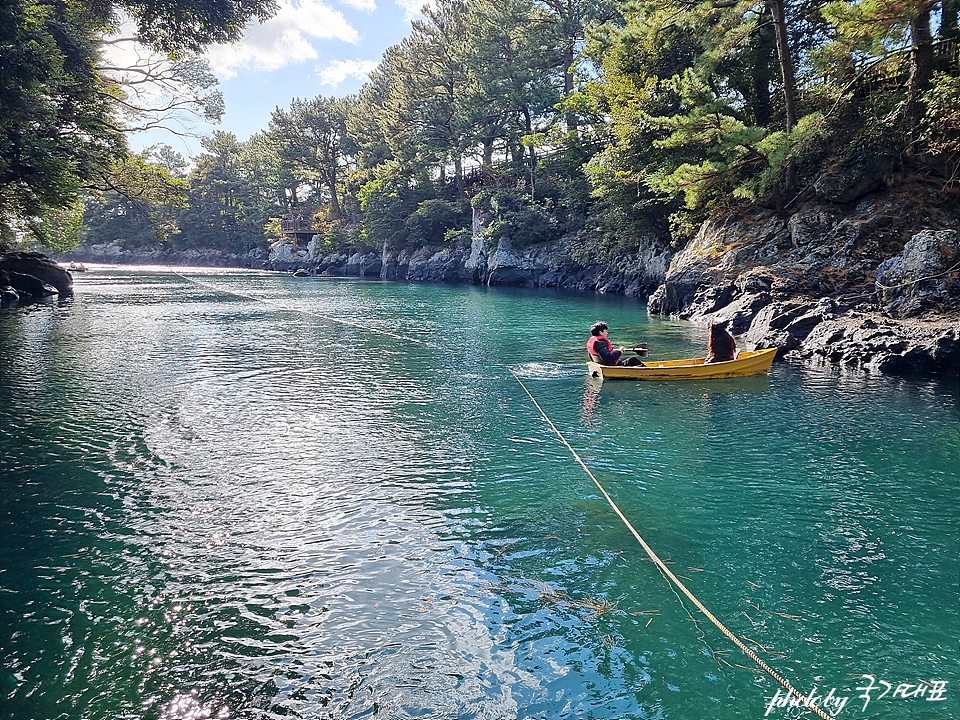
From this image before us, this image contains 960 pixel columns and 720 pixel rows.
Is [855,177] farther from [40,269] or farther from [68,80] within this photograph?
[40,269]

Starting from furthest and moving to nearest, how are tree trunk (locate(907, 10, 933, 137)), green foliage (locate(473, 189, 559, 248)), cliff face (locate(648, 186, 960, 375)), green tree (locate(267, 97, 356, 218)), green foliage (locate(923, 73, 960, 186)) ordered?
green tree (locate(267, 97, 356, 218)), green foliage (locate(473, 189, 559, 248)), tree trunk (locate(907, 10, 933, 137)), green foliage (locate(923, 73, 960, 186)), cliff face (locate(648, 186, 960, 375))

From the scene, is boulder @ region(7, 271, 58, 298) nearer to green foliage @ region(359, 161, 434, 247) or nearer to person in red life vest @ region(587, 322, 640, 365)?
green foliage @ region(359, 161, 434, 247)

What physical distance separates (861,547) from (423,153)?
55.8 metres

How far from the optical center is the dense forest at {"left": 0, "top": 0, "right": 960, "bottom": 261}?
779 inches

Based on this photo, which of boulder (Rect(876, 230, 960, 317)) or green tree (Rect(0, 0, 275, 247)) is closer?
boulder (Rect(876, 230, 960, 317))

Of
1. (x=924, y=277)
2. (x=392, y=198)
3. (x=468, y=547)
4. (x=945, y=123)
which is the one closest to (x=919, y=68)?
(x=945, y=123)

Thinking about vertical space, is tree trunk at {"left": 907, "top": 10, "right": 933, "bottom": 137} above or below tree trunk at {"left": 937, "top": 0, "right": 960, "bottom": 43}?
below

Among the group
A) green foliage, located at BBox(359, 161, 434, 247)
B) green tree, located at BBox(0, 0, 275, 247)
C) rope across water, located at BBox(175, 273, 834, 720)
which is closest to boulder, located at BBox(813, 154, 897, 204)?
rope across water, located at BBox(175, 273, 834, 720)

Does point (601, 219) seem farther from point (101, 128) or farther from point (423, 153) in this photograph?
point (101, 128)

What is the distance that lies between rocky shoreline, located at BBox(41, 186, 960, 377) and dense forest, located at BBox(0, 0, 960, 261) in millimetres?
1343

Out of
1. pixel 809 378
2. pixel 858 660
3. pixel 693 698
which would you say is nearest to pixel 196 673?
pixel 693 698

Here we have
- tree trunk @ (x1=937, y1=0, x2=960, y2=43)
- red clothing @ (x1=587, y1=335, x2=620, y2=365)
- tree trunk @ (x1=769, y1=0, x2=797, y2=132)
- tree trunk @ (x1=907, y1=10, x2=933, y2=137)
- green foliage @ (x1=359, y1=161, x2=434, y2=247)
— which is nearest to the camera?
red clothing @ (x1=587, y1=335, x2=620, y2=365)

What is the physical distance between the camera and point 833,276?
20.8 meters

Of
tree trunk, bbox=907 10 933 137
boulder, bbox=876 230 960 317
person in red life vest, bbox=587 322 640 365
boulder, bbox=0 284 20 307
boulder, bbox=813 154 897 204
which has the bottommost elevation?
boulder, bbox=0 284 20 307
